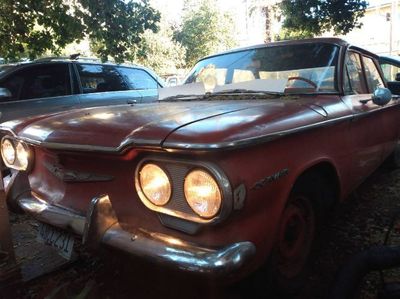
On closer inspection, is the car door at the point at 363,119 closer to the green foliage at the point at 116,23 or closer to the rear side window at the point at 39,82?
the green foliage at the point at 116,23

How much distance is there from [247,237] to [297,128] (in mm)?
712

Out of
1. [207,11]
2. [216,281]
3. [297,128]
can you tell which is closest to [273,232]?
[216,281]

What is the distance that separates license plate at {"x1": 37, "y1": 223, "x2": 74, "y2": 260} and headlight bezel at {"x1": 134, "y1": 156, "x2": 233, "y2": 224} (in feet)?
2.32

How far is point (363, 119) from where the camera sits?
3311 millimetres

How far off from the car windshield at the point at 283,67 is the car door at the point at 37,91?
115 inches

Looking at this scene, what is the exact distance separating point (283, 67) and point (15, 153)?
2132 millimetres

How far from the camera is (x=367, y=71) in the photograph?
Result: 4.12m

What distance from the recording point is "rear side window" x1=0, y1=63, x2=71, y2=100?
570cm

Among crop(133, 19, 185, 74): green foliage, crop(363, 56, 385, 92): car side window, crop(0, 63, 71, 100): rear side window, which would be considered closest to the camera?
crop(363, 56, 385, 92): car side window

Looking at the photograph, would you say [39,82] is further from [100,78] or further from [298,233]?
[298,233]

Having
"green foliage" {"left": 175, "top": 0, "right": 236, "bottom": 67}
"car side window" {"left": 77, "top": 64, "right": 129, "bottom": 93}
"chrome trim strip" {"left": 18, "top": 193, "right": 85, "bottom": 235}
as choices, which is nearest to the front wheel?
"chrome trim strip" {"left": 18, "top": 193, "right": 85, "bottom": 235}

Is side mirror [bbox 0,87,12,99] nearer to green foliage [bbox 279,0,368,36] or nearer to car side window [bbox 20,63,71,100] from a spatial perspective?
car side window [bbox 20,63,71,100]

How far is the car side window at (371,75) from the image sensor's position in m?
4.09

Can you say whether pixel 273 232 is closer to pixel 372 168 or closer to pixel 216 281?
pixel 216 281
